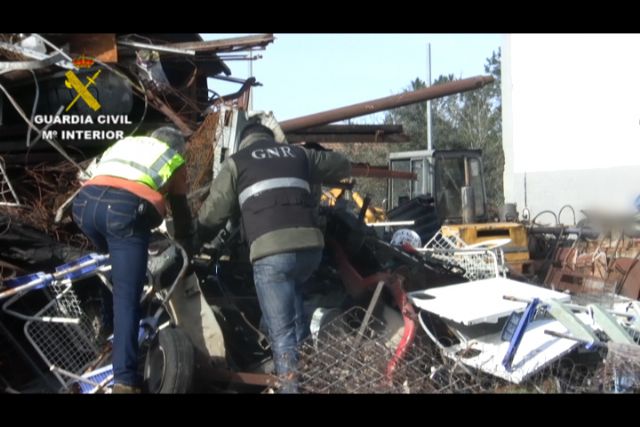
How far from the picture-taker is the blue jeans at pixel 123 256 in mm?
3957

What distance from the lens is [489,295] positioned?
193 inches

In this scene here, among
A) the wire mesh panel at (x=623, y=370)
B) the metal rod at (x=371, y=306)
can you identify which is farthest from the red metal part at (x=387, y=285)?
the wire mesh panel at (x=623, y=370)

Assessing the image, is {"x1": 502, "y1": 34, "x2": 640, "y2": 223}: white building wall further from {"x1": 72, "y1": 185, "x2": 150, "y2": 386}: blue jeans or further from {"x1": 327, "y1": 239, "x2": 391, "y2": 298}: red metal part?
{"x1": 72, "y1": 185, "x2": 150, "y2": 386}: blue jeans

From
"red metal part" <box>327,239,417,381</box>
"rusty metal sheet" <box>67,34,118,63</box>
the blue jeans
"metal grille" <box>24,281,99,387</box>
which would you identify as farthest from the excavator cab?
the blue jeans

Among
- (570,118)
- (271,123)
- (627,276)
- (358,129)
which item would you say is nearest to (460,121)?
(570,118)

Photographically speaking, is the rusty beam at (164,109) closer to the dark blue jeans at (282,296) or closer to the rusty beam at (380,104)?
the rusty beam at (380,104)

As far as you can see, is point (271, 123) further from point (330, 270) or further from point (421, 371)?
point (421, 371)

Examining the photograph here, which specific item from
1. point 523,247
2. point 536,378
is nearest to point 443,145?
point 523,247

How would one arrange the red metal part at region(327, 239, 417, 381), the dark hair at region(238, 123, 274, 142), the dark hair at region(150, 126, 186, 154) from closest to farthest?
the dark hair at region(150, 126, 186, 154)
the red metal part at region(327, 239, 417, 381)
the dark hair at region(238, 123, 274, 142)

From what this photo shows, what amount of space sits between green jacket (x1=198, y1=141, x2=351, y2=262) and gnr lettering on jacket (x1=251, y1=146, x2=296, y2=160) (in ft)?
0.45

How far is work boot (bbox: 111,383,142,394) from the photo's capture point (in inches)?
152

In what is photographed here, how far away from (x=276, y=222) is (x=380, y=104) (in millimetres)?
3525

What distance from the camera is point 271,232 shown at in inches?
169

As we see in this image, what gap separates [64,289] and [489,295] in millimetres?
2542
